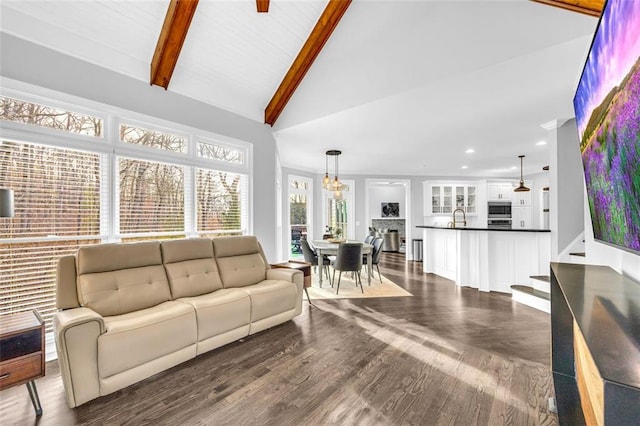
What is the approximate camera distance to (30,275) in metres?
2.55

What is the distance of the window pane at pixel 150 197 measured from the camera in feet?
10.3

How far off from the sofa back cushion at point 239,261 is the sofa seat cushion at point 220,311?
1.16ft

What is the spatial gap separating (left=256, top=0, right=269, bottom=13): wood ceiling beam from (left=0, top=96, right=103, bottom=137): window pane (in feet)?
6.61

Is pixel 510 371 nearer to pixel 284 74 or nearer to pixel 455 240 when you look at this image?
pixel 455 240

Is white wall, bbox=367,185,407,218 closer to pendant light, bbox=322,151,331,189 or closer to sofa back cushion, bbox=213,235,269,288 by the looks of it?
pendant light, bbox=322,151,331,189

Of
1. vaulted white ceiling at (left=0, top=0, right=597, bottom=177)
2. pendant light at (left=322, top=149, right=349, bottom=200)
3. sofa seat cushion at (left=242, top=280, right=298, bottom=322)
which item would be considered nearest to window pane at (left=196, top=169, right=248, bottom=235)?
vaulted white ceiling at (left=0, top=0, right=597, bottom=177)

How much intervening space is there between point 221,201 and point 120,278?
1744 millimetres

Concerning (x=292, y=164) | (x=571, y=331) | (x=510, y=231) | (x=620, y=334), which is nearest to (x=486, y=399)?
(x=571, y=331)

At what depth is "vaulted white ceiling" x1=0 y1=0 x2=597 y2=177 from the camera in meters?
2.53

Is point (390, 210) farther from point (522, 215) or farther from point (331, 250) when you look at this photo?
point (331, 250)

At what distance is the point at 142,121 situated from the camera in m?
3.26

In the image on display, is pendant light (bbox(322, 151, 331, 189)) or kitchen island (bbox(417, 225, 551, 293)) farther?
pendant light (bbox(322, 151, 331, 189))

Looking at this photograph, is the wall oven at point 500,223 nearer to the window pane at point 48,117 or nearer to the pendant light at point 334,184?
the pendant light at point 334,184

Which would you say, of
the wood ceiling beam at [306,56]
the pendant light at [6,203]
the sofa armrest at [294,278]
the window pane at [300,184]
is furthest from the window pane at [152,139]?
the window pane at [300,184]
